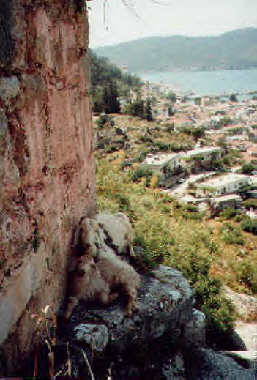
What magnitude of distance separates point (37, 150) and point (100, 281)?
194 cm

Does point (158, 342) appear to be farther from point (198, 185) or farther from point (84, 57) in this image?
point (198, 185)

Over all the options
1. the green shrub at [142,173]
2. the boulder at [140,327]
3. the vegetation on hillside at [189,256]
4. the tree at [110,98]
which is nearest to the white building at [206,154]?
the green shrub at [142,173]

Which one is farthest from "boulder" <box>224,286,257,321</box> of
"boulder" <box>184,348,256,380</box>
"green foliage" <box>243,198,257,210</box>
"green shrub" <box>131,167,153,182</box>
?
"green foliage" <box>243,198,257,210</box>

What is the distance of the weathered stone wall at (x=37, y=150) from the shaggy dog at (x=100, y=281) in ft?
0.59

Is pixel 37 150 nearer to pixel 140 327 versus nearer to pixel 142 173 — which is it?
pixel 140 327

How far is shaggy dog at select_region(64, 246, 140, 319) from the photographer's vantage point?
4121mm

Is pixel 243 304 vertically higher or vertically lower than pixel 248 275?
higher

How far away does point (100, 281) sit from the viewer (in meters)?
4.20

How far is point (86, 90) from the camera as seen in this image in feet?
14.5

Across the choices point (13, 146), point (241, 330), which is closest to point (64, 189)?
point (13, 146)

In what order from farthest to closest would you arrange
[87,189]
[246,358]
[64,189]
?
[246,358]
[87,189]
[64,189]

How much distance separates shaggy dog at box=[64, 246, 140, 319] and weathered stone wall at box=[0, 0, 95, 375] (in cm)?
18

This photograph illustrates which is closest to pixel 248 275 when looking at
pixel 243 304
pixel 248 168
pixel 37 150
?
pixel 243 304

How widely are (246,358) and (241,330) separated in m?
2.13
